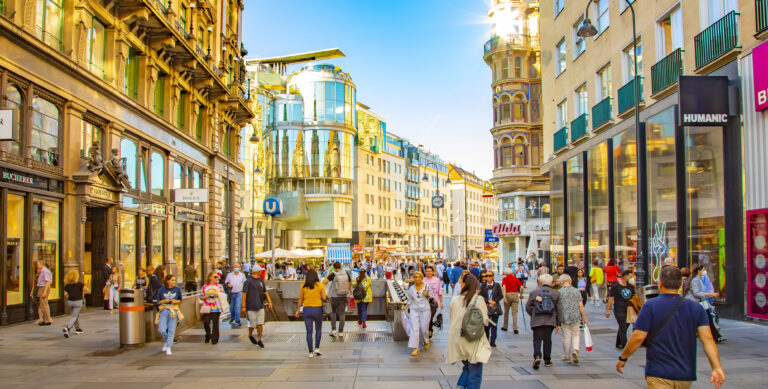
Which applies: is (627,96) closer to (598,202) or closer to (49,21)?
(598,202)

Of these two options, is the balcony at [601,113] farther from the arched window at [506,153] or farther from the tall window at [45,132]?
the arched window at [506,153]

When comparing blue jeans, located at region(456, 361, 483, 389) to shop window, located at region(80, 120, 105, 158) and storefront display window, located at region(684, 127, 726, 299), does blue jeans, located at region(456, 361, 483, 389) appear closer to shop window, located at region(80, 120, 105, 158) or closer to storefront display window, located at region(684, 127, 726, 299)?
storefront display window, located at region(684, 127, 726, 299)

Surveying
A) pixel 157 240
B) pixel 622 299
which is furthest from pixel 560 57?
pixel 622 299

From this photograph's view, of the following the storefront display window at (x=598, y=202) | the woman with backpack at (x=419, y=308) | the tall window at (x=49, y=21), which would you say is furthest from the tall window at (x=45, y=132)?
the storefront display window at (x=598, y=202)

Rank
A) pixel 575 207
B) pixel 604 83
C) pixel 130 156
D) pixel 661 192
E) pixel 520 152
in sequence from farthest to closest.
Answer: pixel 520 152 → pixel 575 207 → pixel 604 83 → pixel 130 156 → pixel 661 192

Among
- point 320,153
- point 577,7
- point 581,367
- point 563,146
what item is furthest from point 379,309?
point 320,153

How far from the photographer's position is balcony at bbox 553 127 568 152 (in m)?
32.7

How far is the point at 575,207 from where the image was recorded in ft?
105

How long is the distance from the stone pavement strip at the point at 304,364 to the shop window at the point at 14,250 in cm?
149

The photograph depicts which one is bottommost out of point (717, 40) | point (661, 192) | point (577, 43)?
point (661, 192)

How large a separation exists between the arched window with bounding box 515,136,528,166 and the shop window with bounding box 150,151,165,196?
30.3m

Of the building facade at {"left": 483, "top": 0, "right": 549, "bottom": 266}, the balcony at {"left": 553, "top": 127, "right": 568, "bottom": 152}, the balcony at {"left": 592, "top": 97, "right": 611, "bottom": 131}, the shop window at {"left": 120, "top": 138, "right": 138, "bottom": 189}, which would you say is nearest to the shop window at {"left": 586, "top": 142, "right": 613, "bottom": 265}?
the balcony at {"left": 592, "top": 97, "right": 611, "bottom": 131}

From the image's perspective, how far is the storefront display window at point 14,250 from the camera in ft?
57.6

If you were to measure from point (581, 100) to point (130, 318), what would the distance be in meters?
22.9
